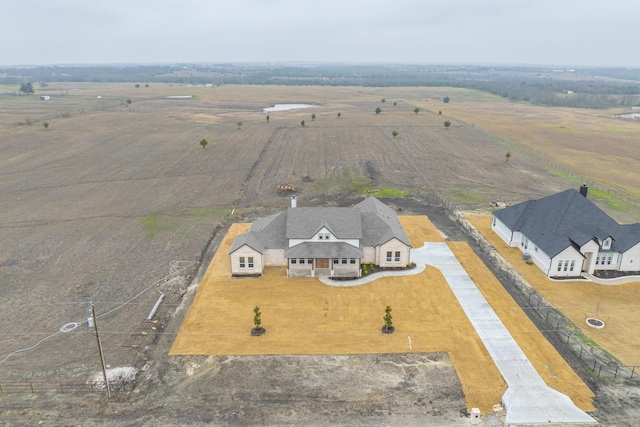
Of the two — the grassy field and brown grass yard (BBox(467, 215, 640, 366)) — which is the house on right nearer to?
brown grass yard (BBox(467, 215, 640, 366))

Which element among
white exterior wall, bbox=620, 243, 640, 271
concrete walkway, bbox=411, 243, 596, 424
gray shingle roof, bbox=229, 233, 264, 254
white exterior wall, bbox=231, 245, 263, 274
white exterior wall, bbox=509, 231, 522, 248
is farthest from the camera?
white exterior wall, bbox=509, 231, 522, 248

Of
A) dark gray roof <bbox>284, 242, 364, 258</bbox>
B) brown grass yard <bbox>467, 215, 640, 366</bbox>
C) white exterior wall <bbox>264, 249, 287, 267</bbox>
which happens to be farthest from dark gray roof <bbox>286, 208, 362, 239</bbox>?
brown grass yard <bbox>467, 215, 640, 366</bbox>

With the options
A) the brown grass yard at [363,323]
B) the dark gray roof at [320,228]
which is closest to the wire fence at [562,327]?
the brown grass yard at [363,323]

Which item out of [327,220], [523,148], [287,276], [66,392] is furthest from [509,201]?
[66,392]

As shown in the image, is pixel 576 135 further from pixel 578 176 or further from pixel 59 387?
pixel 59 387

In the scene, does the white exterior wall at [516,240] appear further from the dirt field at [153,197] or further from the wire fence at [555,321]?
the dirt field at [153,197]

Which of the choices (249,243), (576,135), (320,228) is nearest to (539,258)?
(320,228)

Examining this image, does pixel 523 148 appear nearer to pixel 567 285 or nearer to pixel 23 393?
pixel 567 285
